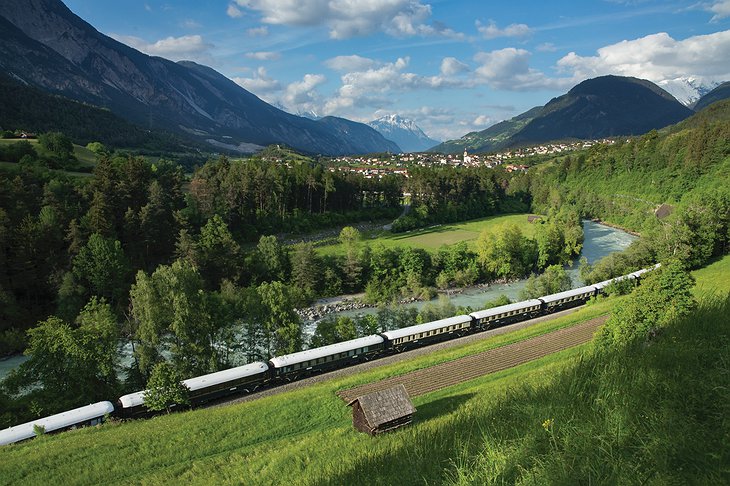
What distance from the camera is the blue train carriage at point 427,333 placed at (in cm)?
2978

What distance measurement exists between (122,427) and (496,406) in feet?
63.1

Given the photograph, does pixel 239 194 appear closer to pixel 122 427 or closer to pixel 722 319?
pixel 122 427

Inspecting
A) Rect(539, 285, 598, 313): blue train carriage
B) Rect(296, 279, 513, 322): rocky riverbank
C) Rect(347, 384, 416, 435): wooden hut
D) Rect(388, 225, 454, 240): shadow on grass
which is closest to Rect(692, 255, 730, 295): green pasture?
Rect(539, 285, 598, 313): blue train carriage

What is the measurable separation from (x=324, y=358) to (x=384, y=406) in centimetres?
1097

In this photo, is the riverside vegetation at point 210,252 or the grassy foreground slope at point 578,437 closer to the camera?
the grassy foreground slope at point 578,437

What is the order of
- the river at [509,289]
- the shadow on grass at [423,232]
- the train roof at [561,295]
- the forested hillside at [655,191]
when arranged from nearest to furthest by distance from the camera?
the river at [509,289]
the train roof at [561,295]
the forested hillside at [655,191]
the shadow on grass at [423,232]

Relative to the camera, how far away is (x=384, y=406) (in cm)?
1628

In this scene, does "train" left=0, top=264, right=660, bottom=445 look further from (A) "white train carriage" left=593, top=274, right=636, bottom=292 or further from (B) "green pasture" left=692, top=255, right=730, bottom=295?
(B) "green pasture" left=692, top=255, right=730, bottom=295

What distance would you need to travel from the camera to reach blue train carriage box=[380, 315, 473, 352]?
29.8 meters

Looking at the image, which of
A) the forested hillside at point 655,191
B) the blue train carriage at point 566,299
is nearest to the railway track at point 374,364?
the blue train carriage at point 566,299

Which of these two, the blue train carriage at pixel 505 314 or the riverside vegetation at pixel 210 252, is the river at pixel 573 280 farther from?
the blue train carriage at pixel 505 314

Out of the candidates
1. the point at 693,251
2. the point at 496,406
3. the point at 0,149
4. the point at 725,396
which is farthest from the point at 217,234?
the point at 693,251

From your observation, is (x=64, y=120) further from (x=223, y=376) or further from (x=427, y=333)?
(x=427, y=333)

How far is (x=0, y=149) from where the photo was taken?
200 feet
